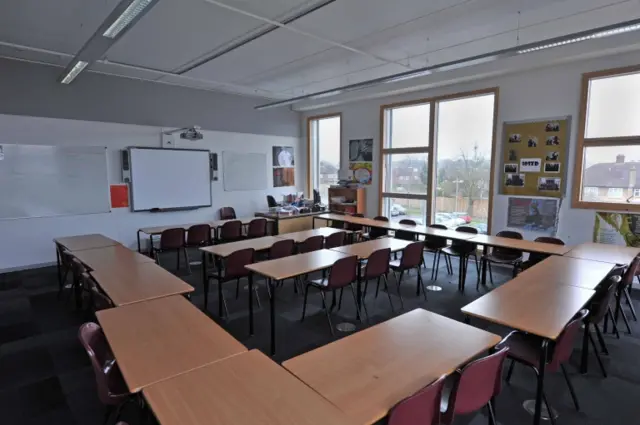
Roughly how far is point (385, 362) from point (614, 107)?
5.65m

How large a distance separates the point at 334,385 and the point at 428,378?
1.46ft

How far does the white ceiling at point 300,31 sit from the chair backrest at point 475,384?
3696 millimetres

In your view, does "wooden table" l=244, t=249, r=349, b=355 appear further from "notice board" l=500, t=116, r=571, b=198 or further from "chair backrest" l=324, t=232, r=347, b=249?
"notice board" l=500, t=116, r=571, b=198

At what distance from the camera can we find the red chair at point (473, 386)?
1.67 meters

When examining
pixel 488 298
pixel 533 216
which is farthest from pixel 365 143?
pixel 488 298

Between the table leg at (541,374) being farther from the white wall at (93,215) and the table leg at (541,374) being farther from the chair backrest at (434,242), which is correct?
the white wall at (93,215)

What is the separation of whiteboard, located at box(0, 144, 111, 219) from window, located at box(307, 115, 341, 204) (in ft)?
16.2

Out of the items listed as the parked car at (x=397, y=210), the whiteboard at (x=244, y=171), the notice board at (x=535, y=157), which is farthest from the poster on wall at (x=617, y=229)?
the whiteboard at (x=244, y=171)

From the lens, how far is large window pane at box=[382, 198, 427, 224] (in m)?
7.59

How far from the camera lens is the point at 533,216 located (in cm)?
595

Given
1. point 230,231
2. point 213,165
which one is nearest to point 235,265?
point 230,231

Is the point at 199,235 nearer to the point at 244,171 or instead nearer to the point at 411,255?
the point at 244,171

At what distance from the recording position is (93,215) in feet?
21.7

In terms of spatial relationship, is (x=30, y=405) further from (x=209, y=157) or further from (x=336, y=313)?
(x=209, y=157)
